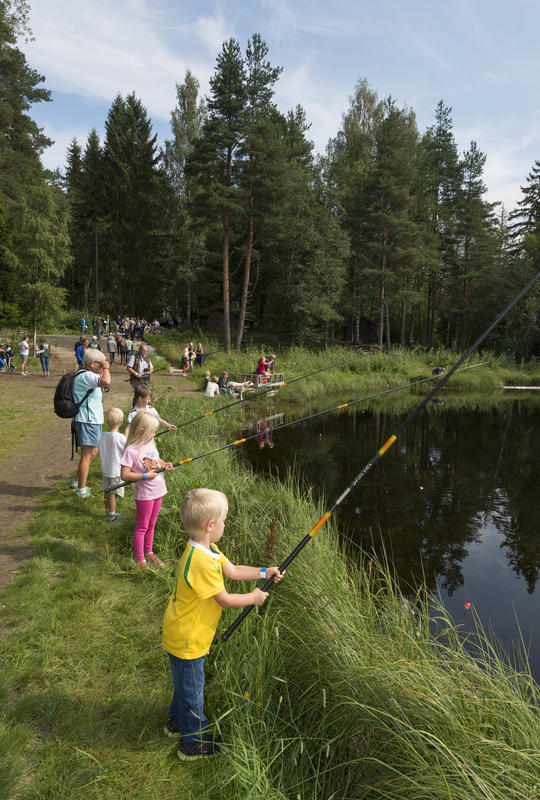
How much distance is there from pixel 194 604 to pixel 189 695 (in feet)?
1.73

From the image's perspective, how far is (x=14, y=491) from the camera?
6113 millimetres

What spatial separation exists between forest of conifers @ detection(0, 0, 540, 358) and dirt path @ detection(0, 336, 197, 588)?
37.8 feet

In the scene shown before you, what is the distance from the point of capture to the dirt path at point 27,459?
4719 mm

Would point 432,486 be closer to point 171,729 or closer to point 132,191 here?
point 171,729

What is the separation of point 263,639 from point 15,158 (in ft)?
118

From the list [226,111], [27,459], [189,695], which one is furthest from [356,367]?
[189,695]

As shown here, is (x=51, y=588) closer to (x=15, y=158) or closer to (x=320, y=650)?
(x=320, y=650)

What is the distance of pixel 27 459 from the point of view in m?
7.54

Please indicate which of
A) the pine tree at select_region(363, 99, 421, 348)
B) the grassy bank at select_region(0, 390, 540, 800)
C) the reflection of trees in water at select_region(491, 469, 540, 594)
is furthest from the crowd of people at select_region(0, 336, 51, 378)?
the pine tree at select_region(363, 99, 421, 348)

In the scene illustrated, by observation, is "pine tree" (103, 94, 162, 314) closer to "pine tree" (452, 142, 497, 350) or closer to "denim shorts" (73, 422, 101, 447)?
"pine tree" (452, 142, 497, 350)

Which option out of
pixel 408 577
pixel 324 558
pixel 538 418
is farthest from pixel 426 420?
pixel 324 558

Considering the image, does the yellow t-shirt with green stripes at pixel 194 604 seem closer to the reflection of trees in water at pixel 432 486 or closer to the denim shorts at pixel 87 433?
the denim shorts at pixel 87 433

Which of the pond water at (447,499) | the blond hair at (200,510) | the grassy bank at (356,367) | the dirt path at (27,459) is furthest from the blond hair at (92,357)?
the grassy bank at (356,367)

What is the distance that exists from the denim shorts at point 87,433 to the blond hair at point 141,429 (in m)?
1.64
